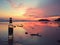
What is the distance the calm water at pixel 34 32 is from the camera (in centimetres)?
182

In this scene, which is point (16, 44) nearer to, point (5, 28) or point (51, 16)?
point (5, 28)

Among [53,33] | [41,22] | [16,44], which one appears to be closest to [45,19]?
[41,22]

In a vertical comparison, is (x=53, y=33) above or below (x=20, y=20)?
below

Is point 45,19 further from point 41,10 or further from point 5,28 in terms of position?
point 5,28

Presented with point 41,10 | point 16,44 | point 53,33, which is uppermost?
point 41,10

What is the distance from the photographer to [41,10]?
1913 mm

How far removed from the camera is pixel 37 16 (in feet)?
6.31

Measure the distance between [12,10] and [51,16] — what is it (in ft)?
1.59

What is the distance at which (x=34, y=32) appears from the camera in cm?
190

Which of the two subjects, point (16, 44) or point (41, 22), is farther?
point (41, 22)

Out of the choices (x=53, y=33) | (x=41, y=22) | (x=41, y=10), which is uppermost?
(x=41, y=10)

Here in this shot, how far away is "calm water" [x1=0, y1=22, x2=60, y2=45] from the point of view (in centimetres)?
182

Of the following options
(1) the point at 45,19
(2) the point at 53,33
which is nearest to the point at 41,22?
(1) the point at 45,19

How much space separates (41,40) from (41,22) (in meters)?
0.23
